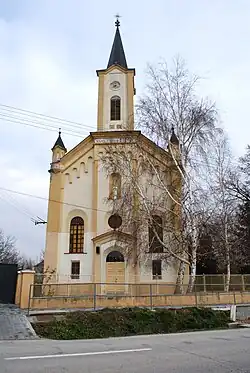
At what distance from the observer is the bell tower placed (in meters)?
31.7

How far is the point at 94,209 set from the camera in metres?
28.5

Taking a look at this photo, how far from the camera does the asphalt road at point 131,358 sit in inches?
268

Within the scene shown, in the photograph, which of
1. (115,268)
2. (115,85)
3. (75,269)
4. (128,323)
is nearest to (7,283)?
(128,323)

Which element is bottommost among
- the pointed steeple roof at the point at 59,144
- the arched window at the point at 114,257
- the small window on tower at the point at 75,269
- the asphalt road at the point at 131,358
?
the asphalt road at the point at 131,358

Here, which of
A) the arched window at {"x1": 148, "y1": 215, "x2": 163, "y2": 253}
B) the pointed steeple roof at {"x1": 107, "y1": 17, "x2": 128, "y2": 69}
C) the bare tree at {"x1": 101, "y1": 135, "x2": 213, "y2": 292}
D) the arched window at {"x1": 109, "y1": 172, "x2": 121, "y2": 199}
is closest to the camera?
the bare tree at {"x1": 101, "y1": 135, "x2": 213, "y2": 292}

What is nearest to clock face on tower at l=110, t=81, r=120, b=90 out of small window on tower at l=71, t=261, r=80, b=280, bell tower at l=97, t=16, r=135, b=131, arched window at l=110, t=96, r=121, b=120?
bell tower at l=97, t=16, r=135, b=131

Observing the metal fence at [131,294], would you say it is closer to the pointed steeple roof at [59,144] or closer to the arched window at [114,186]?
the arched window at [114,186]

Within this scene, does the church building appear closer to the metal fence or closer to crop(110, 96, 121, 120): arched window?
crop(110, 96, 121, 120): arched window

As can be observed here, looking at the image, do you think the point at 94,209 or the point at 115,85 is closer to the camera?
the point at 94,209

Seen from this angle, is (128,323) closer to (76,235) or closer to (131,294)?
(131,294)

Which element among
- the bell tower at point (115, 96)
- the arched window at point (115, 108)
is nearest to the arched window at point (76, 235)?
the bell tower at point (115, 96)

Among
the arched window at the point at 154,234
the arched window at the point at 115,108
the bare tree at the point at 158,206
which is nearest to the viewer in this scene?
the bare tree at the point at 158,206

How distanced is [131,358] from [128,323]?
7.10m

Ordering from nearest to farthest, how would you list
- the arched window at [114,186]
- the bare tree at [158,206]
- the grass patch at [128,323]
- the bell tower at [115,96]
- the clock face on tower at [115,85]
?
the grass patch at [128,323] → the bare tree at [158,206] → the arched window at [114,186] → the bell tower at [115,96] → the clock face on tower at [115,85]
